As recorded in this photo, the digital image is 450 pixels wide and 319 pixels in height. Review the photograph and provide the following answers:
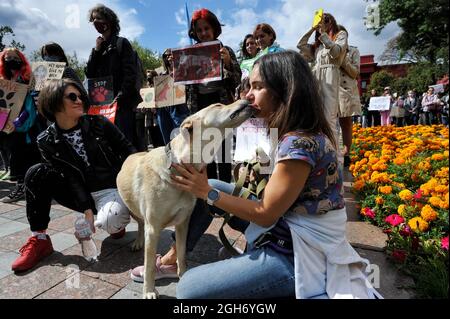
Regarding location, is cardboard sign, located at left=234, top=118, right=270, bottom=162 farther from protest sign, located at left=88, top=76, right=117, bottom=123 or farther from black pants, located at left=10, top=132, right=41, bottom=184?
black pants, located at left=10, top=132, right=41, bottom=184

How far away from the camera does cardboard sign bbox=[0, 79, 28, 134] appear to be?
4.90 metres

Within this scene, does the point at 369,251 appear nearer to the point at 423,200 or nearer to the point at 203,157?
the point at 423,200

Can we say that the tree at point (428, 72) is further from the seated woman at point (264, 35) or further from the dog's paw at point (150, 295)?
the dog's paw at point (150, 295)

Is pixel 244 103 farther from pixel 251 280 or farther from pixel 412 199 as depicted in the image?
pixel 412 199

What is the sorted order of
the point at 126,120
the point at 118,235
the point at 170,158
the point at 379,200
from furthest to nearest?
the point at 126,120 < the point at 118,235 < the point at 379,200 < the point at 170,158

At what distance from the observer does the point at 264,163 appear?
2287 mm

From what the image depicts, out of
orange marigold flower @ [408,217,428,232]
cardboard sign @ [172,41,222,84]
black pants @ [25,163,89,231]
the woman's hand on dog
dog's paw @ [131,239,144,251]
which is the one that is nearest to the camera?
the woman's hand on dog

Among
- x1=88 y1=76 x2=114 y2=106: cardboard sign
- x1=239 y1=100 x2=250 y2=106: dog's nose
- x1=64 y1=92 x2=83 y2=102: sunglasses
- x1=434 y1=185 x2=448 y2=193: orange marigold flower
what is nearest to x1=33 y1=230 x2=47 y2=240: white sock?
x1=64 y1=92 x2=83 y2=102: sunglasses

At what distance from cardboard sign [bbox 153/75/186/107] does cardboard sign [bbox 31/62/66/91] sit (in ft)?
6.06

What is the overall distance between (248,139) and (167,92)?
4.44 ft

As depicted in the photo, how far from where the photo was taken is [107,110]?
4320mm

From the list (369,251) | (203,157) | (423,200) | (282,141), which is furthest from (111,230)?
(423,200)

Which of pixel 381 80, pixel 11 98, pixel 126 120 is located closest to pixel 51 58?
pixel 11 98
